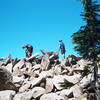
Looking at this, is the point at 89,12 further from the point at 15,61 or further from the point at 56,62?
the point at 15,61

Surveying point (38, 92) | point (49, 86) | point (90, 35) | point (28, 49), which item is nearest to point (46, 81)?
point (49, 86)

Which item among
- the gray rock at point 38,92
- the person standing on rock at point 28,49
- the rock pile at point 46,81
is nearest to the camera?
the rock pile at point 46,81

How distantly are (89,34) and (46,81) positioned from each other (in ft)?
21.1

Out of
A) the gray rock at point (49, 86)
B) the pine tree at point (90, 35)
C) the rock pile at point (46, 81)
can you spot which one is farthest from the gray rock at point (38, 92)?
the pine tree at point (90, 35)

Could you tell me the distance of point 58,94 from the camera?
57.6 ft

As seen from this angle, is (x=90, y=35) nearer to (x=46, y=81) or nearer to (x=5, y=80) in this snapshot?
(x=46, y=81)

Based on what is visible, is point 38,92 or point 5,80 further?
point 5,80

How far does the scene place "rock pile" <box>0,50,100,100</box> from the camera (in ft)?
55.7

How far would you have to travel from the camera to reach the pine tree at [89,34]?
58.0 ft

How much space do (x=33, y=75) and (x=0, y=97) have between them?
8.52 meters

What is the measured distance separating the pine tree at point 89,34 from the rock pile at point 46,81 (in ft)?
4.43

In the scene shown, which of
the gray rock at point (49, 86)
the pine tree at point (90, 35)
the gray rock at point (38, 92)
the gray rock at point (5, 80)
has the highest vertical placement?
the pine tree at point (90, 35)

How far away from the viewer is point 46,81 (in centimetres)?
1989

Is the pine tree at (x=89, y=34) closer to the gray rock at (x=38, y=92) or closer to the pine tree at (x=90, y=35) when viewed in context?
the pine tree at (x=90, y=35)
